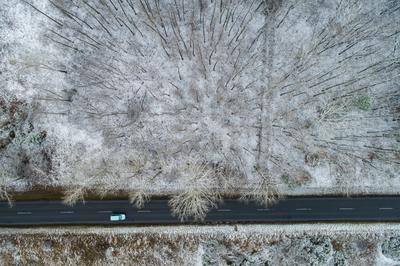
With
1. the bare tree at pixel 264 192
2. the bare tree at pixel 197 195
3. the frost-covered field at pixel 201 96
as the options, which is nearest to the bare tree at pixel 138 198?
the frost-covered field at pixel 201 96

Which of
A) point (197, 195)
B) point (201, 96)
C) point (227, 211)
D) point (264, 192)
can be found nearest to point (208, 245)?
point (227, 211)

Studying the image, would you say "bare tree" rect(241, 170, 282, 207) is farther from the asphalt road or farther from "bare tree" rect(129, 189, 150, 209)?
"bare tree" rect(129, 189, 150, 209)

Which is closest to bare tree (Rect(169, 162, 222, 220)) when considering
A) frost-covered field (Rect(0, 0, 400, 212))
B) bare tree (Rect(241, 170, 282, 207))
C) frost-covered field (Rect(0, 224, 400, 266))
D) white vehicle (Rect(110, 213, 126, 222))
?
frost-covered field (Rect(0, 0, 400, 212))

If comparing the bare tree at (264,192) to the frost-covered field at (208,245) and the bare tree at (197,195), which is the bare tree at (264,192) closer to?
the frost-covered field at (208,245)

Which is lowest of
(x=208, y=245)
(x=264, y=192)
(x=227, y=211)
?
(x=208, y=245)

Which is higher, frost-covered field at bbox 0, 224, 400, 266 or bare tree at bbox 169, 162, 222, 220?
bare tree at bbox 169, 162, 222, 220

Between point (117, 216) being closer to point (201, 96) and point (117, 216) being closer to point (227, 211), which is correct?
point (227, 211)
